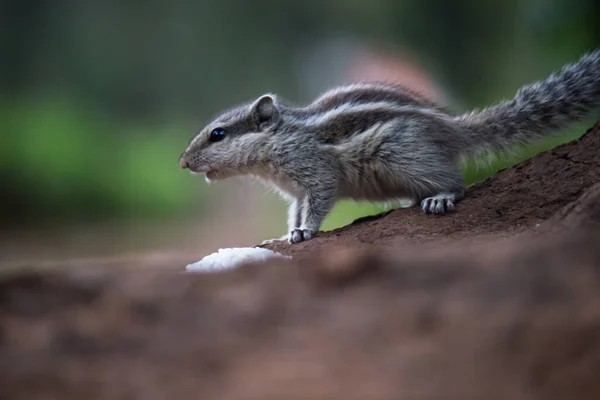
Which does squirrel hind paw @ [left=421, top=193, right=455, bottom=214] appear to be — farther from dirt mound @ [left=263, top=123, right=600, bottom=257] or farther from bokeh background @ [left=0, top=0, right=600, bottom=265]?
bokeh background @ [left=0, top=0, right=600, bottom=265]

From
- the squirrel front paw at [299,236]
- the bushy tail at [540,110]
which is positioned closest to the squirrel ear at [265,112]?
the squirrel front paw at [299,236]

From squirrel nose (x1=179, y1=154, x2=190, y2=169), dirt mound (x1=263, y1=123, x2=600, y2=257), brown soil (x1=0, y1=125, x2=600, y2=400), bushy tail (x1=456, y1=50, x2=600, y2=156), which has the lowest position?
brown soil (x1=0, y1=125, x2=600, y2=400)

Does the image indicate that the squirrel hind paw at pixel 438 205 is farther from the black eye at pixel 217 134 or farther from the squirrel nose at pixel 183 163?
the squirrel nose at pixel 183 163

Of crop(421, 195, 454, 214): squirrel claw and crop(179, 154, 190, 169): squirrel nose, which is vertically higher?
crop(179, 154, 190, 169): squirrel nose

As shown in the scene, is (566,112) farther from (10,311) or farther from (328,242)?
(10,311)

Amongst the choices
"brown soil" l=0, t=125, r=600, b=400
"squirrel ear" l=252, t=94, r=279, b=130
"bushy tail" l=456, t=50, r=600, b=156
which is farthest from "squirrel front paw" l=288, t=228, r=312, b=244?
"brown soil" l=0, t=125, r=600, b=400

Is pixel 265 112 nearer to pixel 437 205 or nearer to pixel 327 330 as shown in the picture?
pixel 437 205
